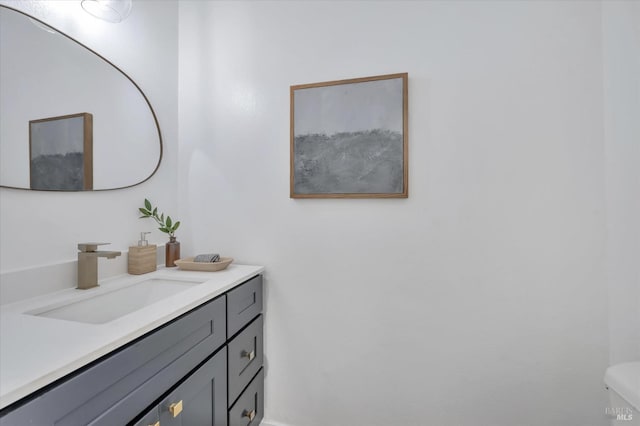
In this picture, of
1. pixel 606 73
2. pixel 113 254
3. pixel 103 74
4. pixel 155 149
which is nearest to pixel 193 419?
pixel 113 254

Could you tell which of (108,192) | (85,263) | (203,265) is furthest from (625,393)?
(108,192)

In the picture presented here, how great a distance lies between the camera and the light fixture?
1179 mm

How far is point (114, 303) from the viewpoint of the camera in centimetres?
117

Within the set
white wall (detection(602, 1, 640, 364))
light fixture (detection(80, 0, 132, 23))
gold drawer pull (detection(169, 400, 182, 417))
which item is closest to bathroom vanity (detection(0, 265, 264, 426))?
gold drawer pull (detection(169, 400, 182, 417))

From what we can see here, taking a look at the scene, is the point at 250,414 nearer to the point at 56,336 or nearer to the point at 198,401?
the point at 198,401

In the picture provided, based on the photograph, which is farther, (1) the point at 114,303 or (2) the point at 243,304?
(2) the point at 243,304

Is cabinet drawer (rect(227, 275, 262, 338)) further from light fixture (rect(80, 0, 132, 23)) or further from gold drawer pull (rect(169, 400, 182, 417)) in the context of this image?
light fixture (rect(80, 0, 132, 23))

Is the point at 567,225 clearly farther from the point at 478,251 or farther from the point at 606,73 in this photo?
the point at 606,73

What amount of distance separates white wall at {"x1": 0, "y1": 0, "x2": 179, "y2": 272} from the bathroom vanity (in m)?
0.21

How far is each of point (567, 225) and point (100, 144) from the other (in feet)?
6.64

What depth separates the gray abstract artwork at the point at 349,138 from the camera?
1.38 metres

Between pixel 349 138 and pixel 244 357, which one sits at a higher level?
pixel 349 138

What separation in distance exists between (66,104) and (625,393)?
2.18 m

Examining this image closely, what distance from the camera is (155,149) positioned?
158 centimetres
